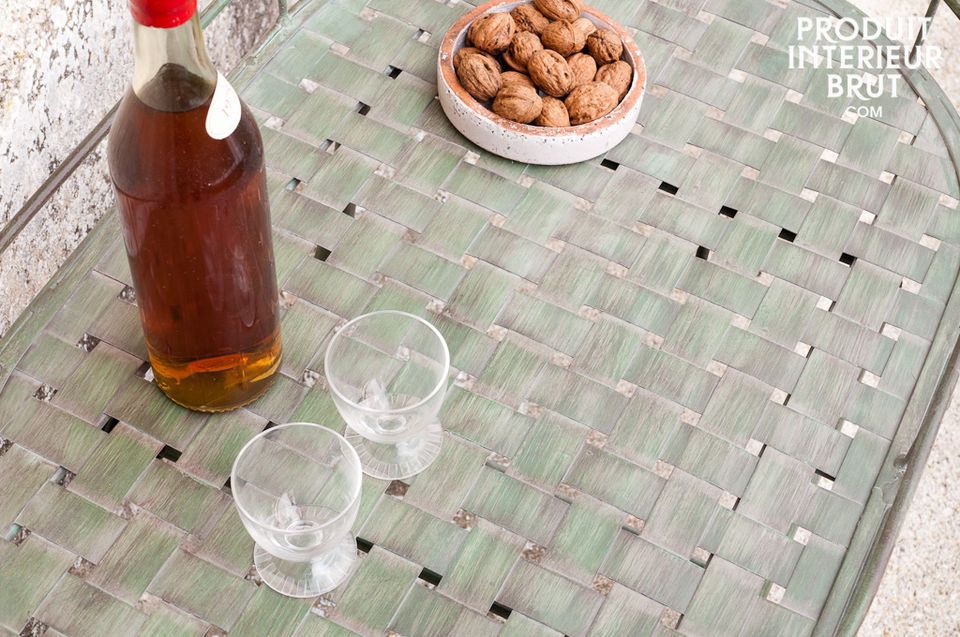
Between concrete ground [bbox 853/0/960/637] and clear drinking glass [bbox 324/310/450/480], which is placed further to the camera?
concrete ground [bbox 853/0/960/637]

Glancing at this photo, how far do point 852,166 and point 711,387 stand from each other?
311 millimetres

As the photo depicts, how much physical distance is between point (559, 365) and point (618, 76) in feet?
1.03

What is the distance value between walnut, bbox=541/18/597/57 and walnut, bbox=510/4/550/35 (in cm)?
1

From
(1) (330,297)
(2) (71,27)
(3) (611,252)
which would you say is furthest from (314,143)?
(2) (71,27)

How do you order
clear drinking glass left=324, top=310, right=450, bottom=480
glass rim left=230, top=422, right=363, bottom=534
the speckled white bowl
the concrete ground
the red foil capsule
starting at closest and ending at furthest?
1. the red foil capsule
2. glass rim left=230, top=422, right=363, bottom=534
3. clear drinking glass left=324, top=310, right=450, bottom=480
4. the speckled white bowl
5. the concrete ground

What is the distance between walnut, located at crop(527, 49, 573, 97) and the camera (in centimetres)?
108

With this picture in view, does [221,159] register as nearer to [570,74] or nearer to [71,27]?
[570,74]

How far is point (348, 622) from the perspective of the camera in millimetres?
819

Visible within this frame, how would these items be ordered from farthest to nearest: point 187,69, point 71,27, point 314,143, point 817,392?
point 71,27 < point 314,143 < point 817,392 < point 187,69

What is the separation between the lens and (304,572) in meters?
0.84

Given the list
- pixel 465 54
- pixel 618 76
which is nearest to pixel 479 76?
pixel 465 54

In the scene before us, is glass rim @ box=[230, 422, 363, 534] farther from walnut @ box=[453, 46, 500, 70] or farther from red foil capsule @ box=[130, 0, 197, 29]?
walnut @ box=[453, 46, 500, 70]

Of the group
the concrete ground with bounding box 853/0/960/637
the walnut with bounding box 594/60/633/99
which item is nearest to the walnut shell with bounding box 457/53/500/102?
the walnut with bounding box 594/60/633/99

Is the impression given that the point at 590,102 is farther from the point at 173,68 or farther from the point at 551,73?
the point at 173,68
